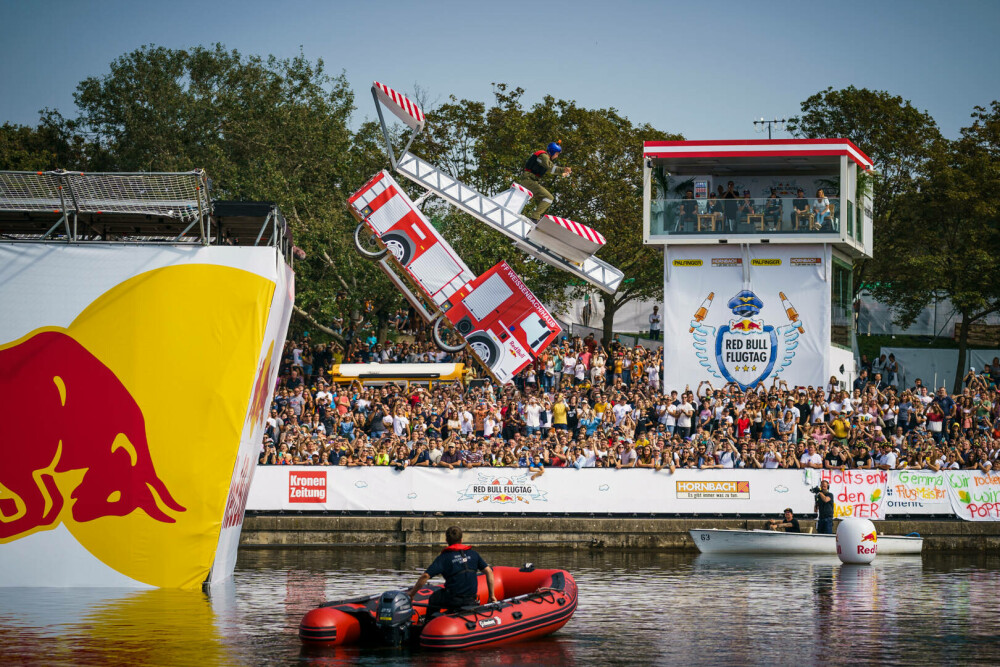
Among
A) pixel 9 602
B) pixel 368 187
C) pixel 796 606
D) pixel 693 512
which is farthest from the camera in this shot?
pixel 368 187

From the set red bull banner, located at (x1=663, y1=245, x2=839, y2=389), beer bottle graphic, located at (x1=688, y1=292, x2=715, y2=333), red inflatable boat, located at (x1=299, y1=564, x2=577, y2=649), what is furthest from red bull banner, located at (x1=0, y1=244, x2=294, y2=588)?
beer bottle graphic, located at (x1=688, y1=292, x2=715, y2=333)

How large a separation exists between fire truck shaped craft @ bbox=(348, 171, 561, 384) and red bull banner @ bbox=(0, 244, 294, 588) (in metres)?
15.3

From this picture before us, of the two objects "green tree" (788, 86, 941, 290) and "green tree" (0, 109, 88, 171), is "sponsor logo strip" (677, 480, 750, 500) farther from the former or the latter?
"green tree" (0, 109, 88, 171)

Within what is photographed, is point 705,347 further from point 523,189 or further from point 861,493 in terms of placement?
point 861,493

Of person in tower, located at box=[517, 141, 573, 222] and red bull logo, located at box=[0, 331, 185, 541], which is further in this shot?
person in tower, located at box=[517, 141, 573, 222]

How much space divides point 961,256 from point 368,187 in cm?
2297

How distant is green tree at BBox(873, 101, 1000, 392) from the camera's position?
1721 inches

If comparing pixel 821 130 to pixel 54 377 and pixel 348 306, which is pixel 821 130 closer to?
pixel 348 306

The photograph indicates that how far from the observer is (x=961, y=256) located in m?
44.4

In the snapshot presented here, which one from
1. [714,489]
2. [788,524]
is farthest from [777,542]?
[714,489]

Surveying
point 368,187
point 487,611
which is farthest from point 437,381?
point 487,611

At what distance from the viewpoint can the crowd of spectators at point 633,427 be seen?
92.9 ft

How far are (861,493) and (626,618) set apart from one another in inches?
491

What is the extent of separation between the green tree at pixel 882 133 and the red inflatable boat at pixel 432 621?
36.4 meters
